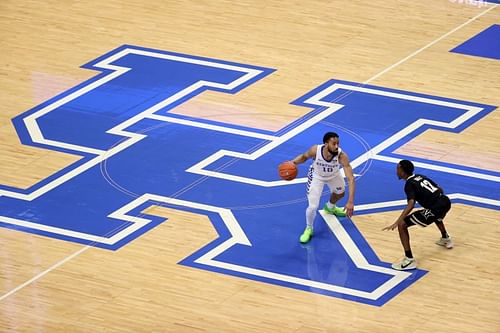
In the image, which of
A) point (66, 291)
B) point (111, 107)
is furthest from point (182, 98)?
point (66, 291)

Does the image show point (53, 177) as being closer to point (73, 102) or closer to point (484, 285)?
point (73, 102)

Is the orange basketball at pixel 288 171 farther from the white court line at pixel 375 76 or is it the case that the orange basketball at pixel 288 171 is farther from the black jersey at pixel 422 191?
the white court line at pixel 375 76

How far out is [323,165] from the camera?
1962cm

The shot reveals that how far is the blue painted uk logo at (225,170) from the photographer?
19.5 metres

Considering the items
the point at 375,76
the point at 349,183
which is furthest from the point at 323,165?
the point at 375,76

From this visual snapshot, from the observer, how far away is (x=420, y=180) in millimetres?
18938

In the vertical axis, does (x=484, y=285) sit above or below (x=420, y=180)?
below

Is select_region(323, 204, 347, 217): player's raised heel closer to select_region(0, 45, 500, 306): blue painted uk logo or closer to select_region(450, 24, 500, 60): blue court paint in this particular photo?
select_region(0, 45, 500, 306): blue painted uk logo

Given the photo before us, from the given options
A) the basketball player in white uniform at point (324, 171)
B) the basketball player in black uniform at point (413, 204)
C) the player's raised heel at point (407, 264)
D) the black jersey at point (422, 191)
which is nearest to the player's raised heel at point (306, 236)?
the basketball player in white uniform at point (324, 171)

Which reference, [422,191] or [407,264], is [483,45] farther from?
[407,264]

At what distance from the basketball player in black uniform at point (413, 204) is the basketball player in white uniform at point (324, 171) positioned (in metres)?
0.80

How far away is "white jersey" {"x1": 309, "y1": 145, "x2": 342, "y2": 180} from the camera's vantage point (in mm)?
19594

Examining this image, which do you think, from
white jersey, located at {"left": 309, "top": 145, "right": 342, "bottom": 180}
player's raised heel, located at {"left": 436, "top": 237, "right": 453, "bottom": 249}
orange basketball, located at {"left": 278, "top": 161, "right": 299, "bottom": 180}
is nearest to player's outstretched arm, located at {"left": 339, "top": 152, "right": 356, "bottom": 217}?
white jersey, located at {"left": 309, "top": 145, "right": 342, "bottom": 180}

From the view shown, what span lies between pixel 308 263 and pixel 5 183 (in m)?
5.22
